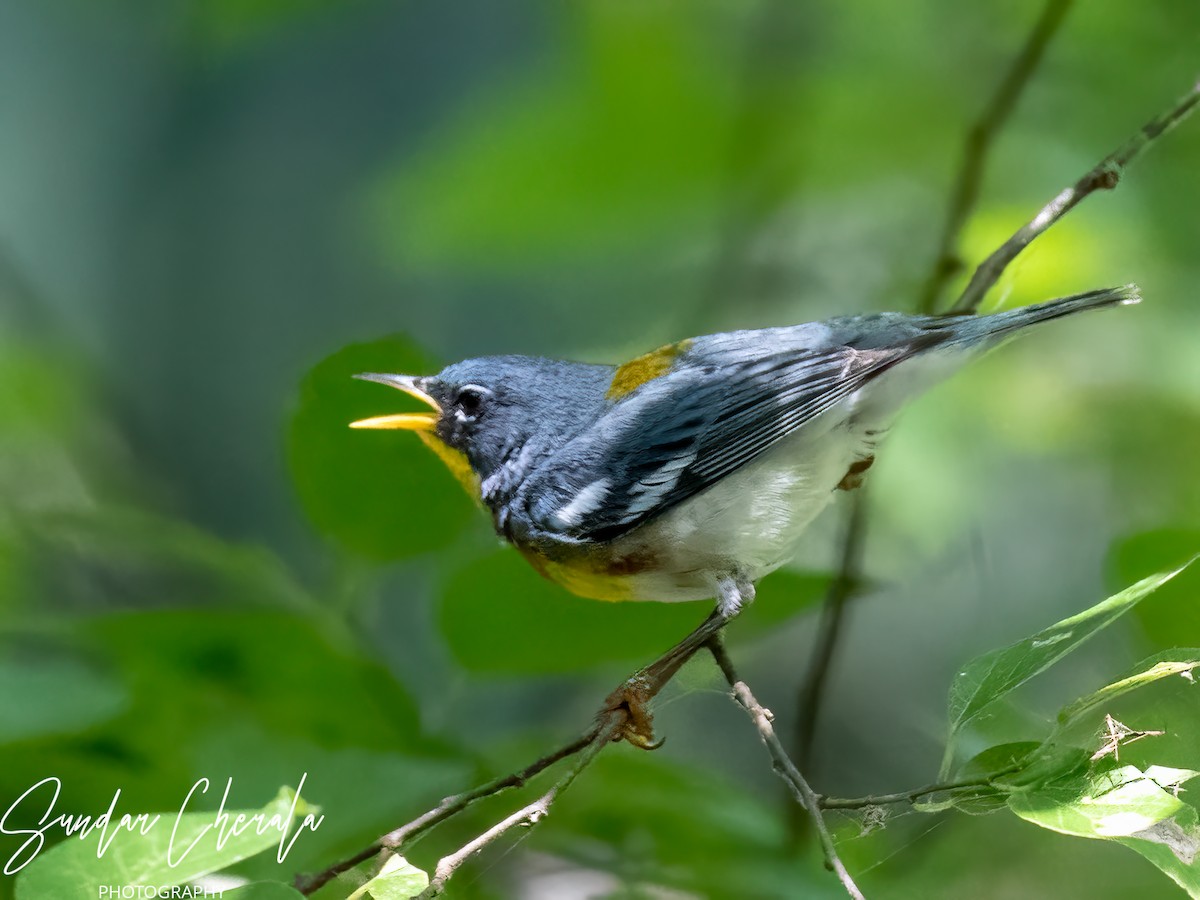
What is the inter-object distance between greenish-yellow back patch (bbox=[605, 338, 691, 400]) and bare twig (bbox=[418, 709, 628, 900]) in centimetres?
52

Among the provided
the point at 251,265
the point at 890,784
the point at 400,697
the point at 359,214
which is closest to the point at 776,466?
the point at 400,697

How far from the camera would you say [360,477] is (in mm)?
1285

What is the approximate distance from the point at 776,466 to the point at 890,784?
2.82 feet

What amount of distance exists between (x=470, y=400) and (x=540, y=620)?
1.39ft

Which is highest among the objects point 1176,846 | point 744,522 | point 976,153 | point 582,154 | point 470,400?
point 582,154

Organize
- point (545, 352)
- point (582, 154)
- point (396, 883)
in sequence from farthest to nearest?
point (545, 352) → point (582, 154) → point (396, 883)

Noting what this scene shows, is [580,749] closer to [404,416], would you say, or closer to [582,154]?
[404,416]

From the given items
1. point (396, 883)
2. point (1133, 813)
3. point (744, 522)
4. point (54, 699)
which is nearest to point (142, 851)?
point (396, 883)

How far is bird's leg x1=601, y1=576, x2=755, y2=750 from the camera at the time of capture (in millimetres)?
1279

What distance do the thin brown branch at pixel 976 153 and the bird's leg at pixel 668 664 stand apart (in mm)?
616

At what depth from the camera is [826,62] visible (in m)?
1.84

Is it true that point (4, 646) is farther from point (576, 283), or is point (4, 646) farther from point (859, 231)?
point (859, 231)

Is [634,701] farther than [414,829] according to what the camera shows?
Yes

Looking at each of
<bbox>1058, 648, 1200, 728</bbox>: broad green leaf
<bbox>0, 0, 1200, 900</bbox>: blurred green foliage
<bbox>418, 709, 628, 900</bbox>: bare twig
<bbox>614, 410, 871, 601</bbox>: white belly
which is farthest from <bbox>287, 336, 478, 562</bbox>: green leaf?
<bbox>1058, 648, 1200, 728</bbox>: broad green leaf
